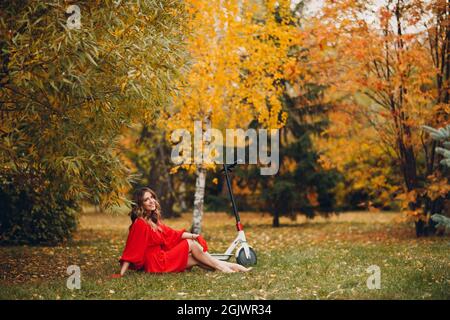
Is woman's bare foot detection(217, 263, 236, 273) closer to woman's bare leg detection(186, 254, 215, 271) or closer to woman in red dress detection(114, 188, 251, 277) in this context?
woman in red dress detection(114, 188, 251, 277)

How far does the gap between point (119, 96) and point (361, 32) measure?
611 centimetres

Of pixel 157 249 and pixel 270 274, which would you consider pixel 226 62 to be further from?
pixel 270 274

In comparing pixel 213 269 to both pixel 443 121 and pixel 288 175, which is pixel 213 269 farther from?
pixel 288 175

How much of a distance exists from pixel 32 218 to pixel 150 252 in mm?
4668

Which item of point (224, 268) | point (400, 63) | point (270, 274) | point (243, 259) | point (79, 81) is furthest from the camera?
point (400, 63)

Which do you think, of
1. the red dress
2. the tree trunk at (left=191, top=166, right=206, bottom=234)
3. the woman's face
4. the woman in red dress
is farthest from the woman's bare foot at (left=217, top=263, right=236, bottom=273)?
the tree trunk at (left=191, top=166, right=206, bottom=234)

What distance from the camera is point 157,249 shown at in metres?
7.43

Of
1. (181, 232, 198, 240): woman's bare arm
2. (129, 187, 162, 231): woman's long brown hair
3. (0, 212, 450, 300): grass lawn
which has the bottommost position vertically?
(0, 212, 450, 300): grass lawn

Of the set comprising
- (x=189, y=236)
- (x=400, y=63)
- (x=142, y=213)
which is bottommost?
(x=189, y=236)

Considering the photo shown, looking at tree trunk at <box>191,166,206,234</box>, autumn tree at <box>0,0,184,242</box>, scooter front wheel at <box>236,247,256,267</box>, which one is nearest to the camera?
autumn tree at <box>0,0,184,242</box>

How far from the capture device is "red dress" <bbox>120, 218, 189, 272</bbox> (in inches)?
288

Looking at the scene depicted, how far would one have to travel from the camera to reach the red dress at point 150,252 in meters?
7.31

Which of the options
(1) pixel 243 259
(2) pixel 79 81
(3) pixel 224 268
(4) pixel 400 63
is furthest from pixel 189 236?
(4) pixel 400 63
